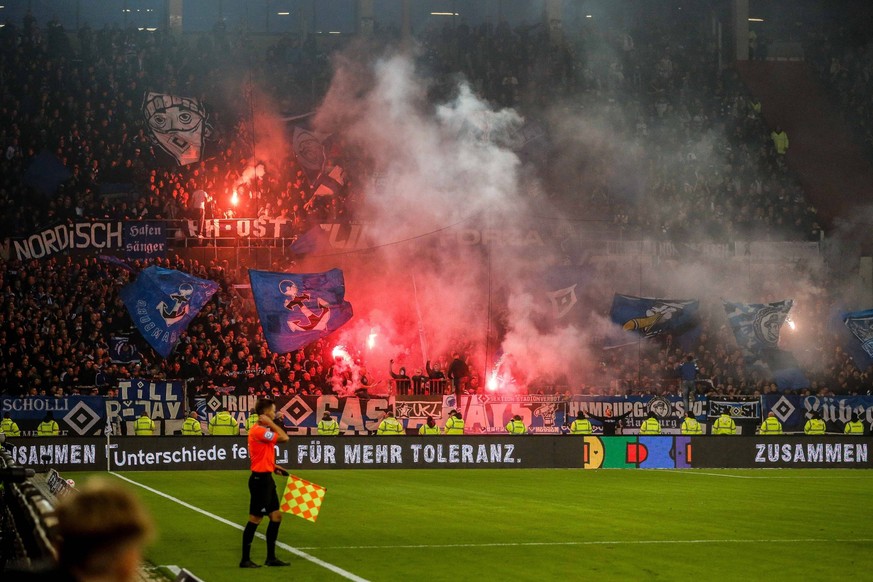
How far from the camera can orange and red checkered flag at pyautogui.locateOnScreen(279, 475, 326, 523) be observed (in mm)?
13578

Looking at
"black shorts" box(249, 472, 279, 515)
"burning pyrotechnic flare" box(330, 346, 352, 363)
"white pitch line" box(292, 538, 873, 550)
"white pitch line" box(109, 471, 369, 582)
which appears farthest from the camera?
"burning pyrotechnic flare" box(330, 346, 352, 363)

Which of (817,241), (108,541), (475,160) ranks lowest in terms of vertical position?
(108,541)

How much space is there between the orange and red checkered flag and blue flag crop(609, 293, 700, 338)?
29159 millimetres

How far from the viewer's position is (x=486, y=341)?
42.2 metres

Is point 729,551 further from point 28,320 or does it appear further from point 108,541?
point 28,320

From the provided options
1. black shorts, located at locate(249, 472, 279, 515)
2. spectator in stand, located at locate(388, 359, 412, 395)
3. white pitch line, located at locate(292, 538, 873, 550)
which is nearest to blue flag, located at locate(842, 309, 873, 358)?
spectator in stand, located at locate(388, 359, 412, 395)

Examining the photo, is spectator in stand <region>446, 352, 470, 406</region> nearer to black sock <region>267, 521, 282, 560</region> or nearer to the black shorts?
black sock <region>267, 521, 282, 560</region>

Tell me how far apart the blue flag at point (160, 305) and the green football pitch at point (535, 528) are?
984cm

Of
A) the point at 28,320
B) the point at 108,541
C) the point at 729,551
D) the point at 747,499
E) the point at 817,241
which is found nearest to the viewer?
the point at 108,541

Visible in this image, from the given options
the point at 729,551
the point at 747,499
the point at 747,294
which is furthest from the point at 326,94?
the point at 729,551

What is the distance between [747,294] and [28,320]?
80.1ft

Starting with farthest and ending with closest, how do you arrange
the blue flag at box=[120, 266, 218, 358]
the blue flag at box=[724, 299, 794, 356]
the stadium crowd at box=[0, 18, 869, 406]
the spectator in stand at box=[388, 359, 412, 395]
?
the blue flag at box=[724, 299, 794, 356], the spectator in stand at box=[388, 359, 412, 395], the blue flag at box=[120, 266, 218, 358], the stadium crowd at box=[0, 18, 869, 406]

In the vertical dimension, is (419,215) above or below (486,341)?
above

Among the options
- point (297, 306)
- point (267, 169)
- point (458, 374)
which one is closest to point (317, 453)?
point (297, 306)
